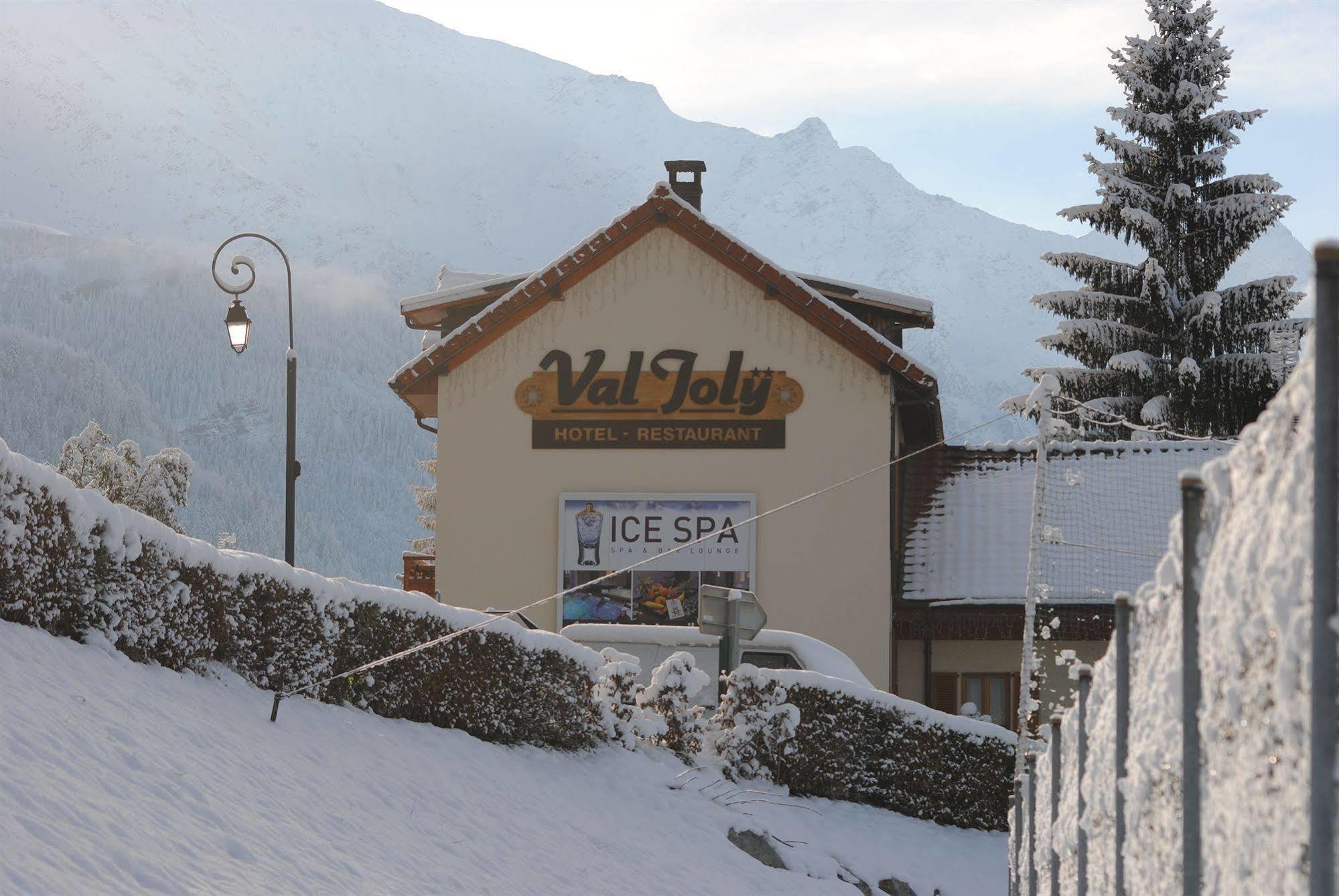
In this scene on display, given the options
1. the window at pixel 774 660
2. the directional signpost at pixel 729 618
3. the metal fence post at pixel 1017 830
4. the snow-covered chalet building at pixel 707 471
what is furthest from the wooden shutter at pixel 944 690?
the metal fence post at pixel 1017 830

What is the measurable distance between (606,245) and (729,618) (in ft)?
33.5

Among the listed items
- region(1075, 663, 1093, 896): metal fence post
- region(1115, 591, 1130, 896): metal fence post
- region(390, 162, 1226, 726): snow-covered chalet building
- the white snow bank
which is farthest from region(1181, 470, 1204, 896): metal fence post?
region(390, 162, 1226, 726): snow-covered chalet building

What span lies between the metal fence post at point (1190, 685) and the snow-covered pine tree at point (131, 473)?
142 ft

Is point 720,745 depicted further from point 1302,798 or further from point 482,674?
point 1302,798

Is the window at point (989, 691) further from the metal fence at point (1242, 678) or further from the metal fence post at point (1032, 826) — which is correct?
the metal fence at point (1242, 678)

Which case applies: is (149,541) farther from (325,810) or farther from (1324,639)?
(1324,639)

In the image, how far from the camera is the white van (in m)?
22.0

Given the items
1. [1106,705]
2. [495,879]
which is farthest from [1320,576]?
[495,879]

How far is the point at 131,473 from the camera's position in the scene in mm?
46688

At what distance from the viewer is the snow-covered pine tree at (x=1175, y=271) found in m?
39.3

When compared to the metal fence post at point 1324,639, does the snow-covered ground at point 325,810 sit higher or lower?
lower

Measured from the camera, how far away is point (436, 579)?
93.6ft

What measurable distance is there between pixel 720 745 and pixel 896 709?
2.40 m

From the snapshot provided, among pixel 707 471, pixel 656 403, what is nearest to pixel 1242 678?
pixel 707 471
